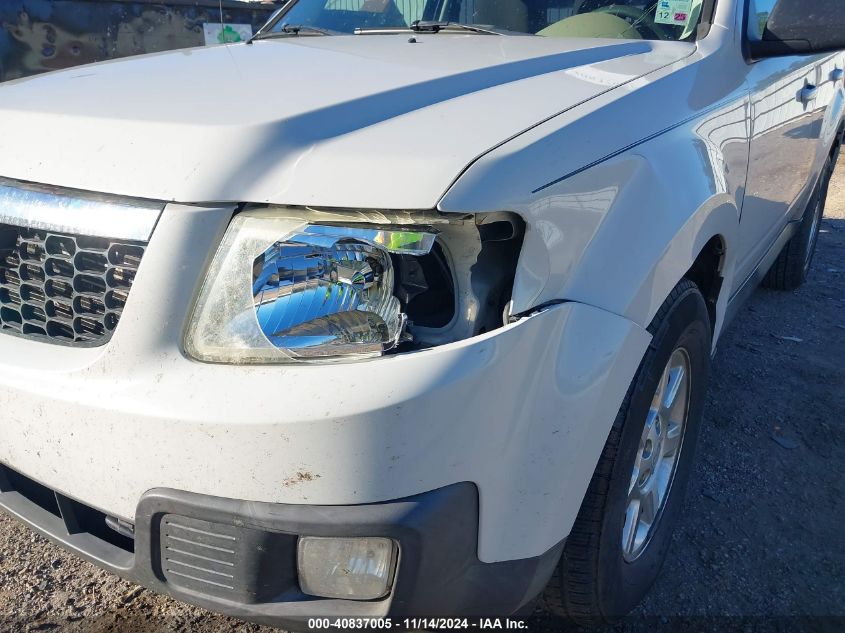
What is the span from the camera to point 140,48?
32.3ft

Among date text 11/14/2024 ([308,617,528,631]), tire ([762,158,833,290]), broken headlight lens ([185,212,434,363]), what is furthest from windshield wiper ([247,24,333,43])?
tire ([762,158,833,290])

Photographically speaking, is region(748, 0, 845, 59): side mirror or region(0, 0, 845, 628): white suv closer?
region(0, 0, 845, 628): white suv

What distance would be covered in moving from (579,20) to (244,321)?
1.74 m

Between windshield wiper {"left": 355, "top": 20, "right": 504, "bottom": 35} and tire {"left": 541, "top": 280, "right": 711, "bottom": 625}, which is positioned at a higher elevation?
windshield wiper {"left": 355, "top": 20, "right": 504, "bottom": 35}

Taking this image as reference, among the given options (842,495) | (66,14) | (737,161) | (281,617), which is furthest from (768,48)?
(66,14)

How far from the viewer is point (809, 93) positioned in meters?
3.15

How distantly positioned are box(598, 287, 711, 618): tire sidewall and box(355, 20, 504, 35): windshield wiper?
3.78 ft

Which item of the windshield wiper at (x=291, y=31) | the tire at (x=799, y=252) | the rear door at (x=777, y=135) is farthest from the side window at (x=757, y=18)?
the tire at (x=799, y=252)

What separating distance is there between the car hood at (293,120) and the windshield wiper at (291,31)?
0.78m

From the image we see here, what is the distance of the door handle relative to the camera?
10.1ft

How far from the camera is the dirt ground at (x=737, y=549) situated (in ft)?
6.63

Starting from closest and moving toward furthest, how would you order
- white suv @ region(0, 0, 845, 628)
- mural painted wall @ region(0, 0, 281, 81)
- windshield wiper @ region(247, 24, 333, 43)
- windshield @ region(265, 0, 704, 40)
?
white suv @ region(0, 0, 845, 628) < windshield @ region(265, 0, 704, 40) < windshield wiper @ region(247, 24, 333, 43) < mural painted wall @ region(0, 0, 281, 81)

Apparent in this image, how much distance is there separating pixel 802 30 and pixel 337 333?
6.27 feet

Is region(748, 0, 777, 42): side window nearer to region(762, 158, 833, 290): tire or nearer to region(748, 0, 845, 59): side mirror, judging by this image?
region(748, 0, 845, 59): side mirror
